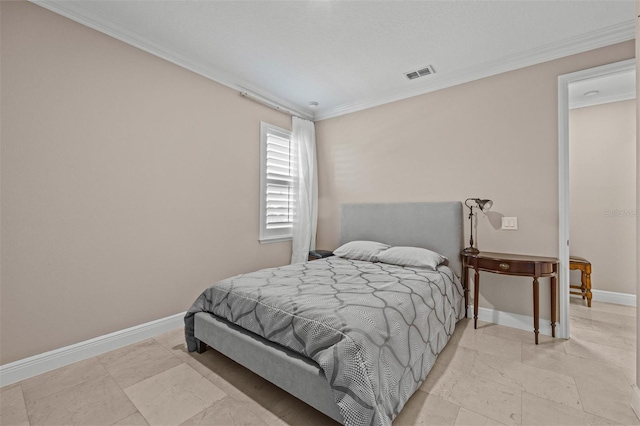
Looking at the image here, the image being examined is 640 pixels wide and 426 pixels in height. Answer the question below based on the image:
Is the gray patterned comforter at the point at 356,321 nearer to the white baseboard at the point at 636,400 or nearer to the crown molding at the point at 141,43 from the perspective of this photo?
the white baseboard at the point at 636,400

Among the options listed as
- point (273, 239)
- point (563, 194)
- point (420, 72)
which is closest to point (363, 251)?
point (273, 239)

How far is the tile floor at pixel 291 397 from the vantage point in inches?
60.0

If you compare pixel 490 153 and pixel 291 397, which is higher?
pixel 490 153

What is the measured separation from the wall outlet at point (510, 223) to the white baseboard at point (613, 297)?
6.28ft

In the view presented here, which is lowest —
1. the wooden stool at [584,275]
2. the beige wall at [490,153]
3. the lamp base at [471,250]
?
the wooden stool at [584,275]

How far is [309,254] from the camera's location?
3.88m

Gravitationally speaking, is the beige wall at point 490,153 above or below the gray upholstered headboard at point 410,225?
above

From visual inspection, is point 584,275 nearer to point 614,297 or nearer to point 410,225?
point 614,297

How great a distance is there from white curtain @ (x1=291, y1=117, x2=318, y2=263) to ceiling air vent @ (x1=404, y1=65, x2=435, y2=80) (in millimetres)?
1529

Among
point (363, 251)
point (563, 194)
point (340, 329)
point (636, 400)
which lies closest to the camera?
point (340, 329)

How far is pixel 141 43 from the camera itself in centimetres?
245

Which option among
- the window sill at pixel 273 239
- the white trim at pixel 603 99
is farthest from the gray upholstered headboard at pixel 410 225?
the white trim at pixel 603 99

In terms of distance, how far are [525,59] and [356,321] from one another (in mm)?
2968

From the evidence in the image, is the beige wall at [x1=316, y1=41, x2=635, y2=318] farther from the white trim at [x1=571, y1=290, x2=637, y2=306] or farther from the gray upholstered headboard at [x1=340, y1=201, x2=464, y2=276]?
the white trim at [x1=571, y1=290, x2=637, y2=306]
